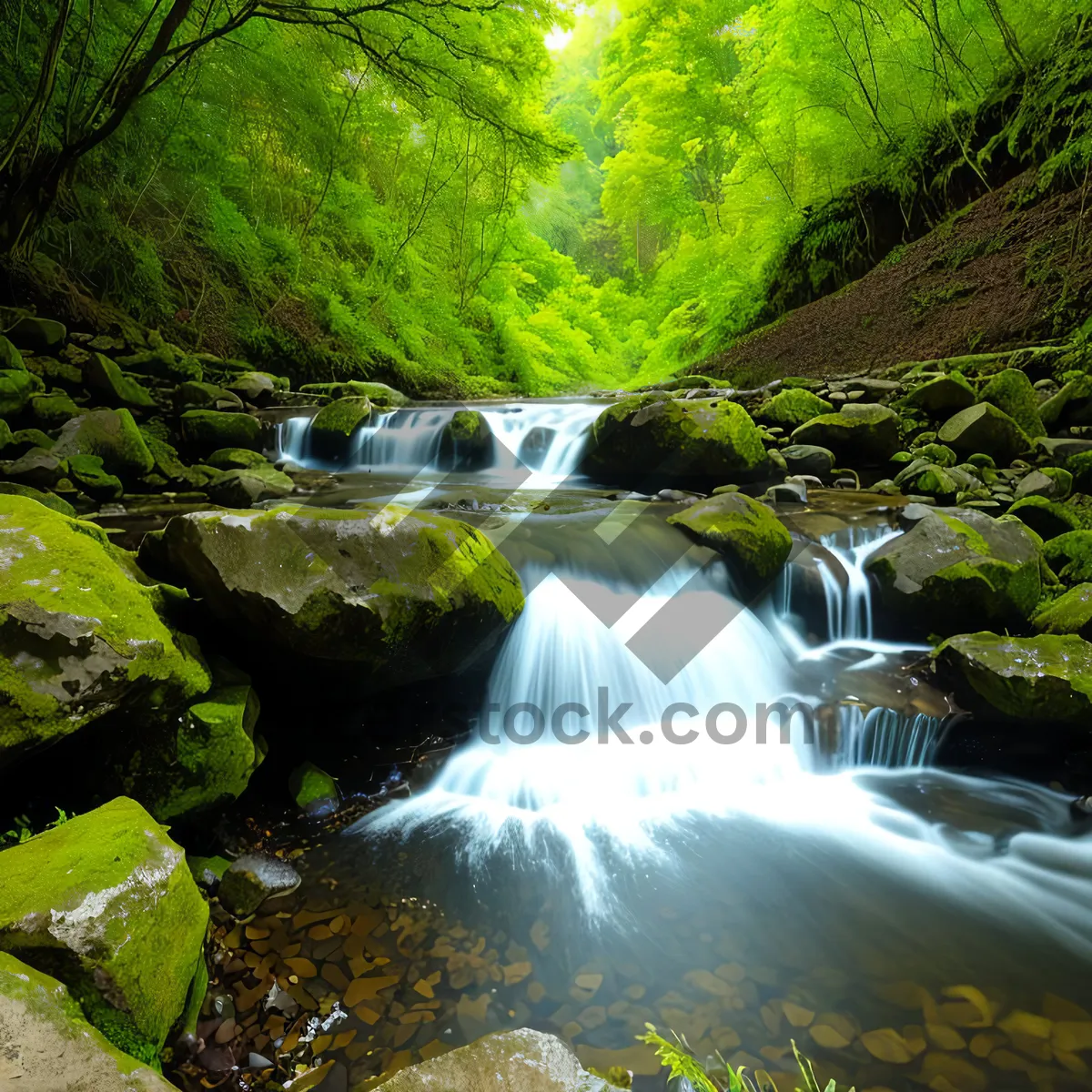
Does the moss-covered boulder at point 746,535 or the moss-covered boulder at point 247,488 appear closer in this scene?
the moss-covered boulder at point 746,535

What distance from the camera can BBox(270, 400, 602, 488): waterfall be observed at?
8430 mm

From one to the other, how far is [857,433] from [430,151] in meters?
11.7

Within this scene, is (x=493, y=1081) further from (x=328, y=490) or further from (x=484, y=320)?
(x=484, y=320)

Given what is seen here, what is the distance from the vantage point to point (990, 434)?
21.4 ft

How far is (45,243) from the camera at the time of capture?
8.38 metres

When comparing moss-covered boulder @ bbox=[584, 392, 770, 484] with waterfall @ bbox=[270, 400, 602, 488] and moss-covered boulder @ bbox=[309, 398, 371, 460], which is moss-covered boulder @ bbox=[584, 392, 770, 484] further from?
moss-covered boulder @ bbox=[309, 398, 371, 460]

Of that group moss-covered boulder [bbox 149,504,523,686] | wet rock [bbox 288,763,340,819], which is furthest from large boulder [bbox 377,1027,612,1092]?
moss-covered boulder [bbox 149,504,523,686]

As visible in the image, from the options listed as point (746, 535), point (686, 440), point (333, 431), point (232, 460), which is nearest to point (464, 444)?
point (333, 431)

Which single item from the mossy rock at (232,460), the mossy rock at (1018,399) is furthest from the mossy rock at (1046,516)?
the mossy rock at (232,460)

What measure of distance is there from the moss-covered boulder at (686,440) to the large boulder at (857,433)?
3.65ft

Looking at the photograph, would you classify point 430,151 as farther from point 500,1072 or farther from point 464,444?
point 500,1072

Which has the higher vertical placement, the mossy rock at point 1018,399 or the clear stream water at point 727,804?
the mossy rock at point 1018,399

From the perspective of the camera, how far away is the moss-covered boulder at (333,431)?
846cm

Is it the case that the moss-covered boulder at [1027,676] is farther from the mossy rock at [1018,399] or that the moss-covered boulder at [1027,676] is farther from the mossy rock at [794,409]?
the mossy rock at [794,409]
